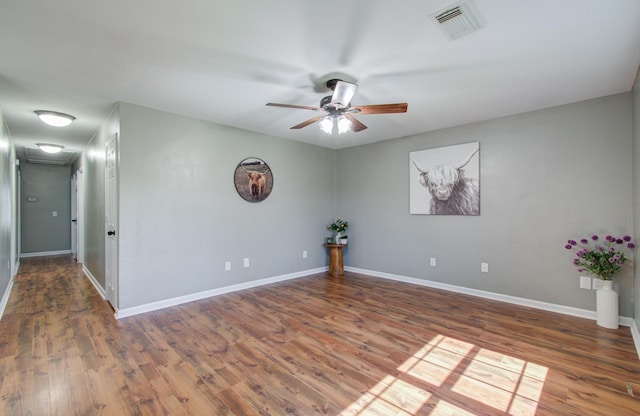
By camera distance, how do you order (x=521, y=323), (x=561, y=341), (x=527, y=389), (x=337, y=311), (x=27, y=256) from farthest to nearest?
(x=27, y=256)
(x=337, y=311)
(x=521, y=323)
(x=561, y=341)
(x=527, y=389)

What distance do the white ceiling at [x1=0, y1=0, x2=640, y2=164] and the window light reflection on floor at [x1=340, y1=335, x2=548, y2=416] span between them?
7.71 ft

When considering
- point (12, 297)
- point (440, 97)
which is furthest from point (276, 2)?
point (12, 297)

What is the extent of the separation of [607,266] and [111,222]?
538cm

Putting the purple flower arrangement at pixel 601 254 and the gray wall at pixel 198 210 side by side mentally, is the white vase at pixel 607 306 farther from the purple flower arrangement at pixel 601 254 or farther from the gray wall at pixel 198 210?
the gray wall at pixel 198 210

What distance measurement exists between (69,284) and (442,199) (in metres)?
5.86

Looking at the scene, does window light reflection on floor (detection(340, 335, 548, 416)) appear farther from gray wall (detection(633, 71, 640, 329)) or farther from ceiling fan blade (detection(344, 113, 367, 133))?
ceiling fan blade (detection(344, 113, 367, 133))

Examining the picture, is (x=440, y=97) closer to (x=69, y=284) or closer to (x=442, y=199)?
(x=442, y=199)

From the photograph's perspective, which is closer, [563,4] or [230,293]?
[563,4]

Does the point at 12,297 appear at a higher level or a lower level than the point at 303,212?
lower

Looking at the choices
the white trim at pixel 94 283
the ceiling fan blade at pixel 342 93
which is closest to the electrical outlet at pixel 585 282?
the ceiling fan blade at pixel 342 93

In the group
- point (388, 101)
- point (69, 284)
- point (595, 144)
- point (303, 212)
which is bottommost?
point (69, 284)

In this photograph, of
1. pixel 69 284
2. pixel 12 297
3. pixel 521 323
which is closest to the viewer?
pixel 521 323

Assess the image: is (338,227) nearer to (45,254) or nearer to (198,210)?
(198,210)

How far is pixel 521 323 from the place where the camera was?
2.99 meters
